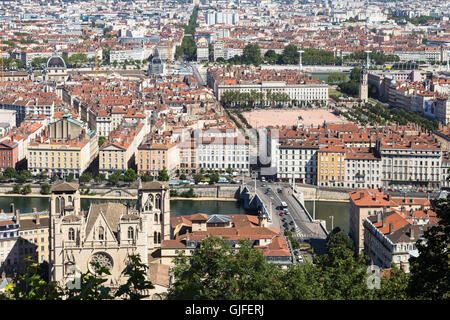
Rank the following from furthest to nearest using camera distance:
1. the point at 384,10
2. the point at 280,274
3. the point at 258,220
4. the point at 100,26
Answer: the point at 384,10
the point at 100,26
the point at 258,220
the point at 280,274

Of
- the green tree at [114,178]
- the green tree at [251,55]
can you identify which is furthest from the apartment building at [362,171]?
the green tree at [251,55]

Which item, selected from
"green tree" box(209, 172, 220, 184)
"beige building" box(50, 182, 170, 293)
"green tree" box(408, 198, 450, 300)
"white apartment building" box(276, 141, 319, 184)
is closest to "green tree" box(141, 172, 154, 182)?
"green tree" box(209, 172, 220, 184)

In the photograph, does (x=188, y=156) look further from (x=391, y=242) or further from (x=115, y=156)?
(x=391, y=242)

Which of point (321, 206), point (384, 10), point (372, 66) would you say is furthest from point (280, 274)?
point (384, 10)

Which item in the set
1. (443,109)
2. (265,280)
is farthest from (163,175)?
(265,280)

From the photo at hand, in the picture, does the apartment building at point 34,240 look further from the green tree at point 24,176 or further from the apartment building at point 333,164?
the apartment building at point 333,164

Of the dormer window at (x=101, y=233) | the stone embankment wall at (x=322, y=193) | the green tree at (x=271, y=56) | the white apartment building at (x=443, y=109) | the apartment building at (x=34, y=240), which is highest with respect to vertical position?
the green tree at (x=271, y=56)
